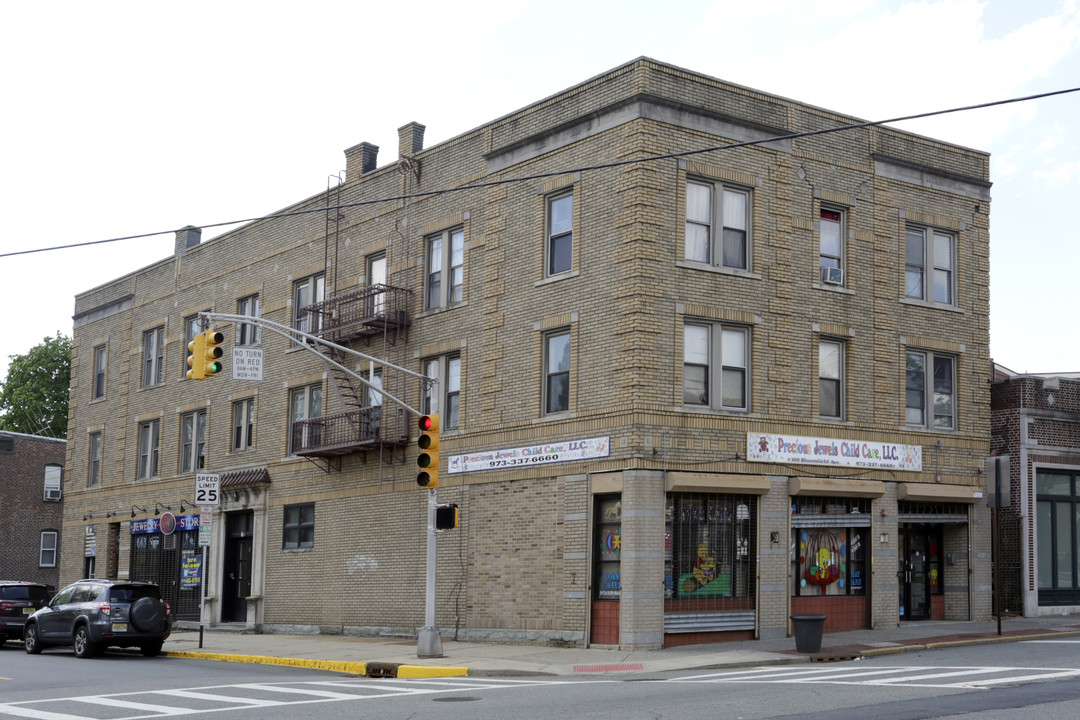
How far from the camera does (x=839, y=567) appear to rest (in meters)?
26.4

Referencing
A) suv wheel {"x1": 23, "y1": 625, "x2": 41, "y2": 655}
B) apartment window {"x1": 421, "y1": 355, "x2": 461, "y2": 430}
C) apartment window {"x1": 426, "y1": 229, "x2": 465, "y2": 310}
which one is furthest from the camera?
apartment window {"x1": 426, "y1": 229, "x2": 465, "y2": 310}

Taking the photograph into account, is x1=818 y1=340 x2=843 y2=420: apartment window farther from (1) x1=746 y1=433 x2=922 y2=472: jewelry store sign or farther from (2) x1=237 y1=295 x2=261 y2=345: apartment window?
(2) x1=237 y1=295 x2=261 y2=345: apartment window

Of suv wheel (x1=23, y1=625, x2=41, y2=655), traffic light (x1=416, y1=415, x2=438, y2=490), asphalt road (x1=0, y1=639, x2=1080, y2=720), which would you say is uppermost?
traffic light (x1=416, y1=415, x2=438, y2=490)

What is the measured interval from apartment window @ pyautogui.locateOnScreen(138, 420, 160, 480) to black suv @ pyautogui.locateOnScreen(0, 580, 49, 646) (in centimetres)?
931

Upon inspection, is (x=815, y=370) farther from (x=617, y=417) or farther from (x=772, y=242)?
(x=617, y=417)

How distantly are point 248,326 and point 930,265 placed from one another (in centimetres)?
1927

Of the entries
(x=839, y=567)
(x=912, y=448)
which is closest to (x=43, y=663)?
(x=839, y=567)

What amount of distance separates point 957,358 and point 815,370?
4.75 meters

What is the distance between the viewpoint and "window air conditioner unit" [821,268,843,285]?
26.9m

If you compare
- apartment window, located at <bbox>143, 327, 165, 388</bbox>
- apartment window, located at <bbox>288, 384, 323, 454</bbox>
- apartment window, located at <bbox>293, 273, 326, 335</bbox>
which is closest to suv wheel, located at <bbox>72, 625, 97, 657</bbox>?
apartment window, located at <bbox>288, 384, 323, 454</bbox>

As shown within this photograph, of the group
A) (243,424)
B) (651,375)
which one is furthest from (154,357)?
(651,375)

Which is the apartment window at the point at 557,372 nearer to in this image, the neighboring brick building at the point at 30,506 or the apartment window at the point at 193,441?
the apartment window at the point at 193,441

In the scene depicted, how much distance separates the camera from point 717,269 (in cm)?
2506

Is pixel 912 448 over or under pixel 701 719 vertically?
over
